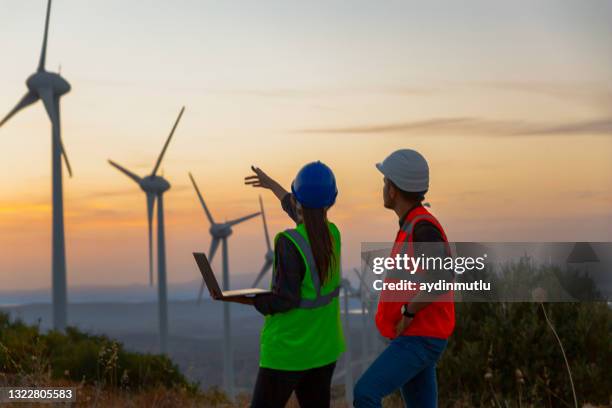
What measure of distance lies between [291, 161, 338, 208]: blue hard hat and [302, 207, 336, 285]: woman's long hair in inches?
2.0

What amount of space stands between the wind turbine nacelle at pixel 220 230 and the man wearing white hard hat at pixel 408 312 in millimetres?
42241

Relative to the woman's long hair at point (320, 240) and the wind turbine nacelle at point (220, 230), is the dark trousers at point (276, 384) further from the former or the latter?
the wind turbine nacelle at point (220, 230)

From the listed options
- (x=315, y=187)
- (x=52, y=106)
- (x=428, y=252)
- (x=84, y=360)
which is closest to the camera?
(x=315, y=187)

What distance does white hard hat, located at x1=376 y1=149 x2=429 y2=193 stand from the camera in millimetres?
5777

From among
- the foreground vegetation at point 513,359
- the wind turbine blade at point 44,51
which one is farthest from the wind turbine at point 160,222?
the foreground vegetation at point 513,359

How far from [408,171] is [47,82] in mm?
33777

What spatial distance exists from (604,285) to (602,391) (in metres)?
3.19

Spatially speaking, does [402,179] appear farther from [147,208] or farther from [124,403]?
[147,208]

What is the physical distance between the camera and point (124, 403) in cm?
1026

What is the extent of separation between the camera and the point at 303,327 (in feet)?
17.1

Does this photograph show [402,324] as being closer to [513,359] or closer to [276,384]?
[276,384]

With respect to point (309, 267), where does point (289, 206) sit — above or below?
above

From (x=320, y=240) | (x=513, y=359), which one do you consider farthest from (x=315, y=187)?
(x=513, y=359)

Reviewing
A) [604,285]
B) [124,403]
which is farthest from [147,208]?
[124,403]
